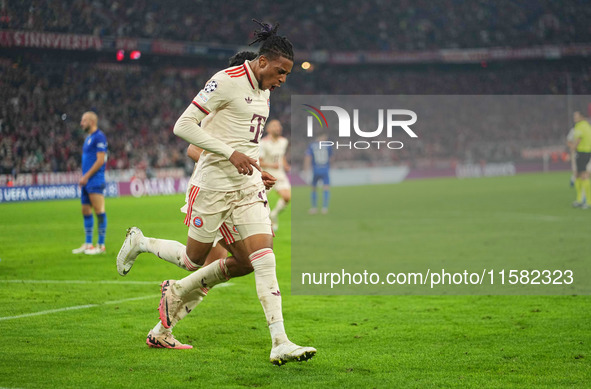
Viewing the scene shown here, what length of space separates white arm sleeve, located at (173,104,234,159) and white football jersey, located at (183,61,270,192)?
0.42 feet

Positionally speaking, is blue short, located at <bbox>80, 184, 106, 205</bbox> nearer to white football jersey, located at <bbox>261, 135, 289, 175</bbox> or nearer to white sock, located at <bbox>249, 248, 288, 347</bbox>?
white football jersey, located at <bbox>261, 135, 289, 175</bbox>

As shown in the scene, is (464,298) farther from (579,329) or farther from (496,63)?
(496,63)

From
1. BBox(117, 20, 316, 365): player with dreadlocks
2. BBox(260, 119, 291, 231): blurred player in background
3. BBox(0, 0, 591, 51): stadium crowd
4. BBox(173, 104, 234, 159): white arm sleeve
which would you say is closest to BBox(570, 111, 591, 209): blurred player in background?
BBox(260, 119, 291, 231): blurred player in background

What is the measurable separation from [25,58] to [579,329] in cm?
3233

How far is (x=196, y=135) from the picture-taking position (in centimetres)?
530

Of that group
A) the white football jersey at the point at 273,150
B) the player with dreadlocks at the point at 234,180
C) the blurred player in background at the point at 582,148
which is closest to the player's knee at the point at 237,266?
the player with dreadlocks at the point at 234,180

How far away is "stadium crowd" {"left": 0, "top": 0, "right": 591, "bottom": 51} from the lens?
44906mm

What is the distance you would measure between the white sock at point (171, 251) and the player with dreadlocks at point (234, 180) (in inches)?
0.7

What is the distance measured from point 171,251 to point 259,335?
1.13 meters

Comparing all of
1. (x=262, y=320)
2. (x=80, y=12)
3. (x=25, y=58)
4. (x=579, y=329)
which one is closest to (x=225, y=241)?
(x=262, y=320)

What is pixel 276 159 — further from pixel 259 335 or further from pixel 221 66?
pixel 221 66

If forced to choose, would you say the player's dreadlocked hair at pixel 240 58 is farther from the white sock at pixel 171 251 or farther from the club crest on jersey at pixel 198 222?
the white sock at pixel 171 251

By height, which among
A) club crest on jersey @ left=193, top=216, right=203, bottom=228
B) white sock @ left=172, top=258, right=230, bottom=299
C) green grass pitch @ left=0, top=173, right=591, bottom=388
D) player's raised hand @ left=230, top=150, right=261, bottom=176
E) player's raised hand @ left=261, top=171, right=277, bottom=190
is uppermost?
player's raised hand @ left=230, top=150, right=261, bottom=176

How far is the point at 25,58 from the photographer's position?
34031 mm
